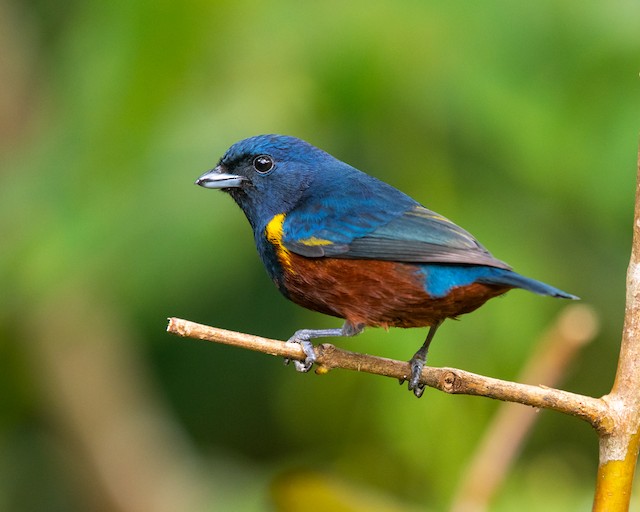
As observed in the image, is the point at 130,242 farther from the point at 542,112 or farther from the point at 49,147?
the point at 542,112

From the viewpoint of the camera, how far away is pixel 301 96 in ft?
12.6

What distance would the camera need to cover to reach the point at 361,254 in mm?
3371

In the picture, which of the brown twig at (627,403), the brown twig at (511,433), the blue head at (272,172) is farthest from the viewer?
the blue head at (272,172)

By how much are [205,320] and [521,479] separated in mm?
1619

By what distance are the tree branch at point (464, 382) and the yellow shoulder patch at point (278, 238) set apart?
66 centimetres

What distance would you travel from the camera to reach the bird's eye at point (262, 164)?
154 inches

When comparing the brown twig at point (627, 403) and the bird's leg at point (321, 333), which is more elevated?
the brown twig at point (627, 403)

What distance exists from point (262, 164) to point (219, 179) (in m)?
0.20

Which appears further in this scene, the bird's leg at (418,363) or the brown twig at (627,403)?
the bird's leg at (418,363)

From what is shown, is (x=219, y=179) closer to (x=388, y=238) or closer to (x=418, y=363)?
(x=388, y=238)

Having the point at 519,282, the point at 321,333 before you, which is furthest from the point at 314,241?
the point at 519,282

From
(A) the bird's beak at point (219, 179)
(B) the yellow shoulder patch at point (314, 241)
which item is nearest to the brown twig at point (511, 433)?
(B) the yellow shoulder patch at point (314, 241)

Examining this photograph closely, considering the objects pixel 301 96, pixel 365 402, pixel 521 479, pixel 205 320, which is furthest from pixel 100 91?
pixel 521 479

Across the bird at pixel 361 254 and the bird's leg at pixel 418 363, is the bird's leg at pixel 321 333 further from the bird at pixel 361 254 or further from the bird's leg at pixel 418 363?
the bird's leg at pixel 418 363
